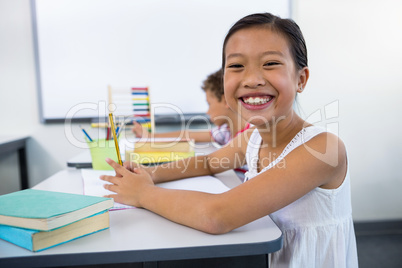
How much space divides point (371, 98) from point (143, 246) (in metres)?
2.48

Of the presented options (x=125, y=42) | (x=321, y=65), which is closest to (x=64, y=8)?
(x=125, y=42)

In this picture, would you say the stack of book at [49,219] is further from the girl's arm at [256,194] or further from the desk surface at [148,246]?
the girl's arm at [256,194]

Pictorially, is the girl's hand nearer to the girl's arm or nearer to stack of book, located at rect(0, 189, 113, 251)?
the girl's arm

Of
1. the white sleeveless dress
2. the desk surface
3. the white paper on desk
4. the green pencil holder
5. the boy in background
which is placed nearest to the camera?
the desk surface

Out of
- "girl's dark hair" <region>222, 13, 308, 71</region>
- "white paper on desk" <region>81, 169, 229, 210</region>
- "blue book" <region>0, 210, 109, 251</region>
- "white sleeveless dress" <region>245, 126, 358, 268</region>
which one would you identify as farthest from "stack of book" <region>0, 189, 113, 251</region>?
"girl's dark hair" <region>222, 13, 308, 71</region>

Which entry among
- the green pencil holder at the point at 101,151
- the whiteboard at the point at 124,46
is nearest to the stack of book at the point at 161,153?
the green pencil holder at the point at 101,151

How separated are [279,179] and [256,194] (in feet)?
0.20

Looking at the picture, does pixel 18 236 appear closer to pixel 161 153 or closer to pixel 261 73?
pixel 261 73

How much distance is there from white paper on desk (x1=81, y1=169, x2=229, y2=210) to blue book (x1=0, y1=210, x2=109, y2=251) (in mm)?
274

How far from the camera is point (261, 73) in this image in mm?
882

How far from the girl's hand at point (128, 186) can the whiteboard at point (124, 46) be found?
75.5 inches

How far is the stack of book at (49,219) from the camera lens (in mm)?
598

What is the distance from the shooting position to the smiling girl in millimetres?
717

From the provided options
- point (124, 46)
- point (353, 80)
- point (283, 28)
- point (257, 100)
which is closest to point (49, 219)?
point (257, 100)
